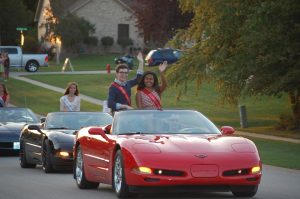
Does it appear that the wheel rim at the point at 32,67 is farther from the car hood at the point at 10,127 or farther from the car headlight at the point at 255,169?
the car headlight at the point at 255,169

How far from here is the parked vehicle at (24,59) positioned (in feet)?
231

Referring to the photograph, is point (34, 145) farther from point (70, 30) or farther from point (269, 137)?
point (70, 30)

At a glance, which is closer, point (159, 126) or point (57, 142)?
Result: point (159, 126)

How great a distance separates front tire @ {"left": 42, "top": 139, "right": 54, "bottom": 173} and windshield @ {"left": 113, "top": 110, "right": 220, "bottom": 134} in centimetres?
456

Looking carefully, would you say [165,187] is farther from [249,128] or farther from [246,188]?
[249,128]

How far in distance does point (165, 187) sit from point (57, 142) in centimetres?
628

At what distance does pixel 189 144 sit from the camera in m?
13.2

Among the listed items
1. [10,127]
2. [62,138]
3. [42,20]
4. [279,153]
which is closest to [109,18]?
[42,20]

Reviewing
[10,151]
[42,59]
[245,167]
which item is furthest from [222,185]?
[42,59]

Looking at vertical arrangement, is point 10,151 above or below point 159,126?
below

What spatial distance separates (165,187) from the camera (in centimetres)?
1287

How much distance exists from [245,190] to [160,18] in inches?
2255

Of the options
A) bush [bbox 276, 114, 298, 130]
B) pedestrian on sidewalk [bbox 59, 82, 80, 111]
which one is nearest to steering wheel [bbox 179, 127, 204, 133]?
pedestrian on sidewalk [bbox 59, 82, 80, 111]

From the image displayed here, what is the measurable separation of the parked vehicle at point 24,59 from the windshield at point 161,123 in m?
56.6
